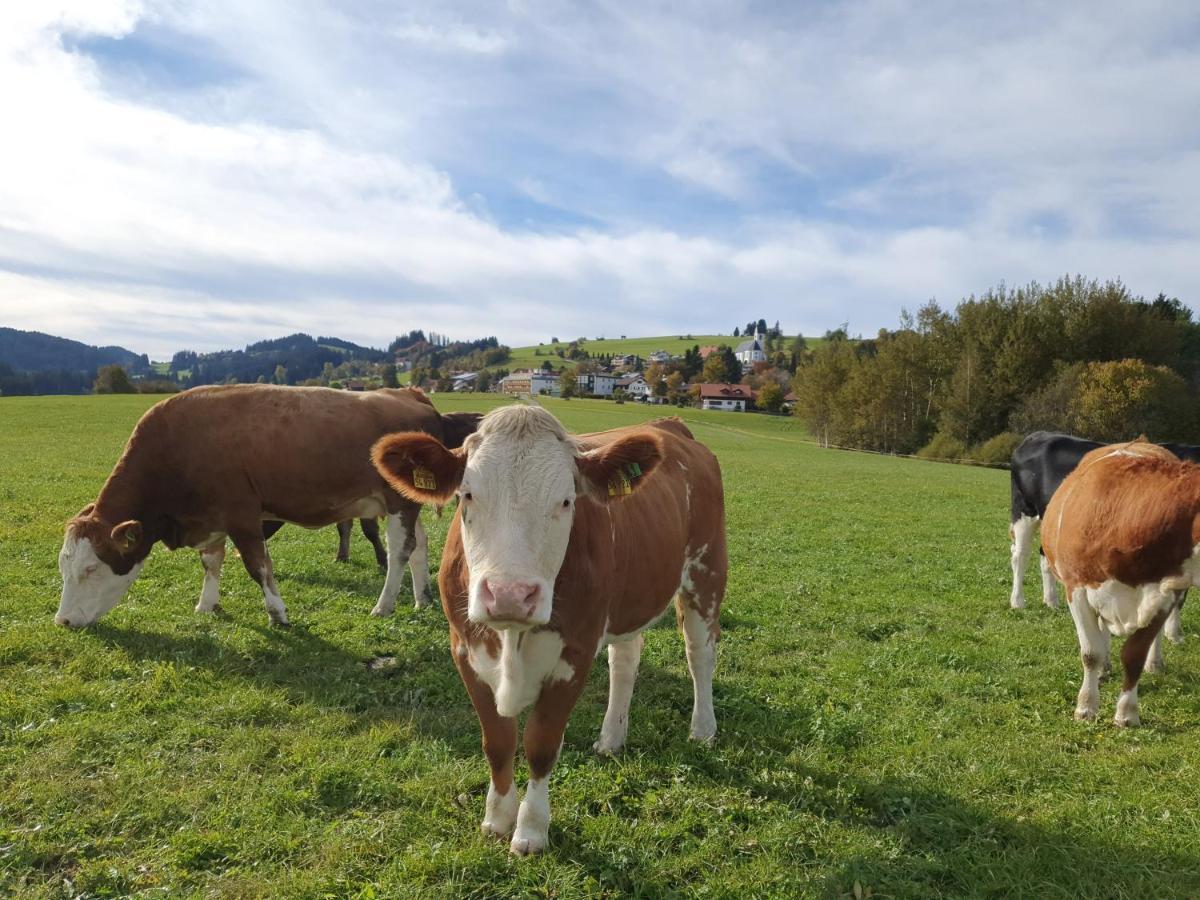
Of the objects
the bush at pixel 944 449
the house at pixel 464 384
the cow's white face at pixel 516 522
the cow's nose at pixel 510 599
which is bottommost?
the bush at pixel 944 449

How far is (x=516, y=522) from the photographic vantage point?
3191mm

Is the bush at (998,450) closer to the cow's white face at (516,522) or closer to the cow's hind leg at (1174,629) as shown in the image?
the cow's hind leg at (1174,629)

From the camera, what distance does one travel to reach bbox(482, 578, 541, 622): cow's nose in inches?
118

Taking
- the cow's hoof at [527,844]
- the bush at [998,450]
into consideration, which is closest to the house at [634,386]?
the bush at [998,450]

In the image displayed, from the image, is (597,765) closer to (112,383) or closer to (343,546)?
(343,546)

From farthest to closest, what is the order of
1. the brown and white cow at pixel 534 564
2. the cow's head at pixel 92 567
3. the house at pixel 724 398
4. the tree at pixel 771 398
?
the house at pixel 724 398 → the tree at pixel 771 398 → the cow's head at pixel 92 567 → the brown and white cow at pixel 534 564

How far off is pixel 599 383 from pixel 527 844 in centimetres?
14501

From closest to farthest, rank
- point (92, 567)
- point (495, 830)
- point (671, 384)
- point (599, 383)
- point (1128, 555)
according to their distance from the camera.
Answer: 1. point (495, 830)
2. point (1128, 555)
3. point (92, 567)
4. point (671, 384)
5. point (599, 383)

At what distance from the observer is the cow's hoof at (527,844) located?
12.7 feet

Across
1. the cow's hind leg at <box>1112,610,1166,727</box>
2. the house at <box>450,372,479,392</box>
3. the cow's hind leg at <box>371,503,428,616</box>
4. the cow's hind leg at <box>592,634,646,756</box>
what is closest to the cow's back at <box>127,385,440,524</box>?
the cow's hind leg at <box>371,503,428,616</box>

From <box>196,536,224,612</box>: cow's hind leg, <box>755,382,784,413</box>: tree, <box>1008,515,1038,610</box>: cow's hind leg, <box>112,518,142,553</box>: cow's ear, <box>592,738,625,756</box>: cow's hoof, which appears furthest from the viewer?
<box>755,382,784,413</box>: tree

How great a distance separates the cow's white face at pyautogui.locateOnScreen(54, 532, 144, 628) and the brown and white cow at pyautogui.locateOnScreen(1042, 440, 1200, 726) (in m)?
9.64

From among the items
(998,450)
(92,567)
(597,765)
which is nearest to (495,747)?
(597,765)

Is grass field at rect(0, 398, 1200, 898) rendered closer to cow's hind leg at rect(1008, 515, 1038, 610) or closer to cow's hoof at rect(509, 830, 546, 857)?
cow's hoof at rect(509, 830, 546, 857)
